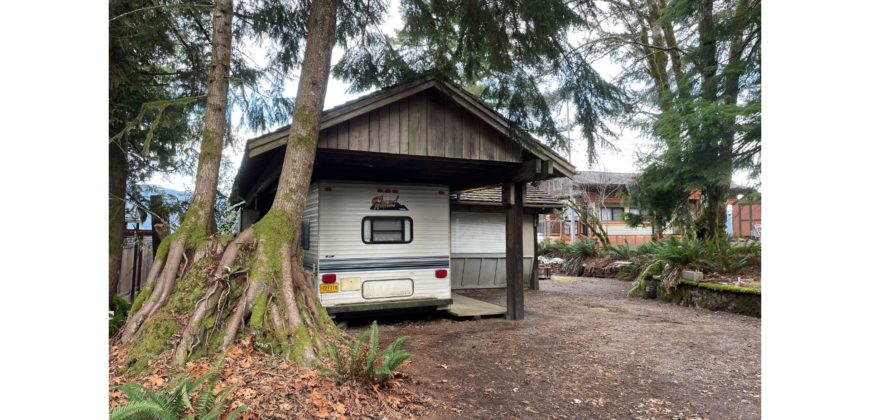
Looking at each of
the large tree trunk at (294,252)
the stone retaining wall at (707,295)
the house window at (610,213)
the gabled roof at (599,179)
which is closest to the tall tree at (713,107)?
the stone retaining wall at (707,295)

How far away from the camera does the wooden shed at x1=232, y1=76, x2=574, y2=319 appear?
6.56 m

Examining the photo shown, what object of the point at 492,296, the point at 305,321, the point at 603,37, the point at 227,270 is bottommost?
the point at 492,296

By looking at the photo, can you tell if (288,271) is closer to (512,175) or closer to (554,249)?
(512,175)

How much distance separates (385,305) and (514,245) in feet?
8.33

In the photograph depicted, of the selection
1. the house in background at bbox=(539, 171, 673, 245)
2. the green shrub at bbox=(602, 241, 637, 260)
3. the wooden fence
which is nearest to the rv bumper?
the wooden fence

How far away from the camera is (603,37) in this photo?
13.6 metres

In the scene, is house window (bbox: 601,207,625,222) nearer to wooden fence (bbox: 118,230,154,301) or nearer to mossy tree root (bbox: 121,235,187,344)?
wooden fence (bbox: 118,230,154,301)

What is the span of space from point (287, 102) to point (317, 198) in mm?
1753

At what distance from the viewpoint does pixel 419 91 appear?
6.93 meters

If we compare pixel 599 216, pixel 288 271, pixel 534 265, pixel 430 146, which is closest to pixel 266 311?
pixel 288 271

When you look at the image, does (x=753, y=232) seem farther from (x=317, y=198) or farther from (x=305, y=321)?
(x=305, y=321)

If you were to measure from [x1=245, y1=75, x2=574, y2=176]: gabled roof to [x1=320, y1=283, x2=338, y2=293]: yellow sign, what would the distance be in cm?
259
